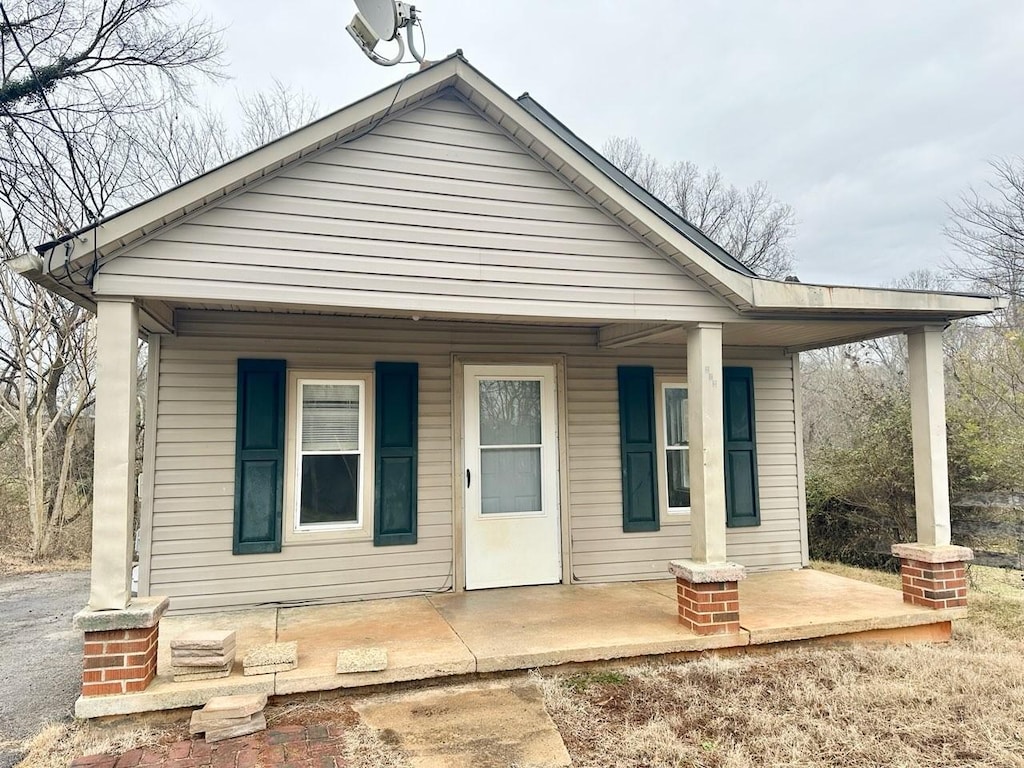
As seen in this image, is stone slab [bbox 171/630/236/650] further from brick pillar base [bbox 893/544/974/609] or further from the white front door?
brick pillar base [bbox 893/544/974/609]

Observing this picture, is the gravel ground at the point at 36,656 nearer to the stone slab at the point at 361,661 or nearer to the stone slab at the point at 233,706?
the stone slab at the point at 233,706

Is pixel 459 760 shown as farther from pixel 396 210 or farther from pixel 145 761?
pixel 396 210

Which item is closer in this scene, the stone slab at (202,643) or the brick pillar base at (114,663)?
the brick pillar base at (114,663)

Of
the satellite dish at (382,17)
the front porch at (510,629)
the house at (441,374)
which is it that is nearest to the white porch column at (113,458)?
the house at (441,374)

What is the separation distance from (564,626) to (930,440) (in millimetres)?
3164

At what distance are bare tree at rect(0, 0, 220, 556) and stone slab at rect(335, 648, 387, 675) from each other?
398cm

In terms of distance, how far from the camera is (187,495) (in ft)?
15.3

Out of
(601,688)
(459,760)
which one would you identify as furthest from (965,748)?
(459,760)

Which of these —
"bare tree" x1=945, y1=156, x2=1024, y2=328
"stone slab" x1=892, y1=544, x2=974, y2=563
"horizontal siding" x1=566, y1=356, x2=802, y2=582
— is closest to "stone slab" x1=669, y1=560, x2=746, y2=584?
"horizontal siding" x1=566, y1=356, x2=802, y2=582

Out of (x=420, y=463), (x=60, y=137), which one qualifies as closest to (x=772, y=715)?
(x=420, y=463)

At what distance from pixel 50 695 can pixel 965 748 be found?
496 cm

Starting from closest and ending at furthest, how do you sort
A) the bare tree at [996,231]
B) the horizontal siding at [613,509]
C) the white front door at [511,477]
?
the white front door at [511,477]
the horizontal siding at [613,509]
the bare tree at [996,231]

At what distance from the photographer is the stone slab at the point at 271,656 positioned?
3324mm

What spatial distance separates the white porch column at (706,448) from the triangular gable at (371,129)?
0.42 meters
